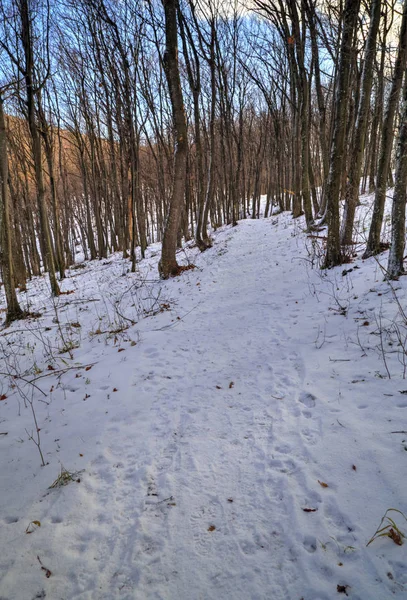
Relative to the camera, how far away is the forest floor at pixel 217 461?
1.67 m

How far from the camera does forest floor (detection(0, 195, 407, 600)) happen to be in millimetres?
1669

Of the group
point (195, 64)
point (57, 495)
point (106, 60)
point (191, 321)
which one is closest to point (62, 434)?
point (57, 495)

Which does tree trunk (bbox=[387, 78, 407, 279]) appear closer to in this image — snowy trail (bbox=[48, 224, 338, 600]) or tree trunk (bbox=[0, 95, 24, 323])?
snowy trail (bbox=[48, 224, 338, 600])

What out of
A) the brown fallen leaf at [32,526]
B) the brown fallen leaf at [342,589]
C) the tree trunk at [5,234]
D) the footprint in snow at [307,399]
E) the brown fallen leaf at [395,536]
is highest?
the tree trunk at [5,234]

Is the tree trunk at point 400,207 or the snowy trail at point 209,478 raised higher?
the tree trunk at point 400,207

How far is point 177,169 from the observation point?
8672 mm

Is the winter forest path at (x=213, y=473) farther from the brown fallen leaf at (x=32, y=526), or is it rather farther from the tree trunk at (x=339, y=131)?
the tree trunk at (x=339, y=131)

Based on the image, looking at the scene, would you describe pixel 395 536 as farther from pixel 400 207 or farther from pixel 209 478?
pixel 400 207

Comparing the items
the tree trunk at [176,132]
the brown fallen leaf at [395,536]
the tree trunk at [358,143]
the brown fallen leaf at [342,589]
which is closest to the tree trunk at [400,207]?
the tree trunk at [358,143]

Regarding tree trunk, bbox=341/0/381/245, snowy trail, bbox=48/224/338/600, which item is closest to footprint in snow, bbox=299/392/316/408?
snowy trail, bbox=48/224/338/600

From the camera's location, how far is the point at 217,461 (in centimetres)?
244

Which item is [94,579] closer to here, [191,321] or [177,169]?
[191,321]

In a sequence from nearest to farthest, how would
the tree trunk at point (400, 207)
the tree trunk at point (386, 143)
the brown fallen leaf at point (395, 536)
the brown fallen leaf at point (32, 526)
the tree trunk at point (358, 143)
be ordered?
the brown fallen leaf at point (395, 536)
the brown fallen leaf at point (32, 526)
the tree trunk at point (400, 207)
the tree trunk at point (386, 143)
the tree trunk at point (358, 143)

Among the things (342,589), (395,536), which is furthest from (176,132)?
(342,589)
